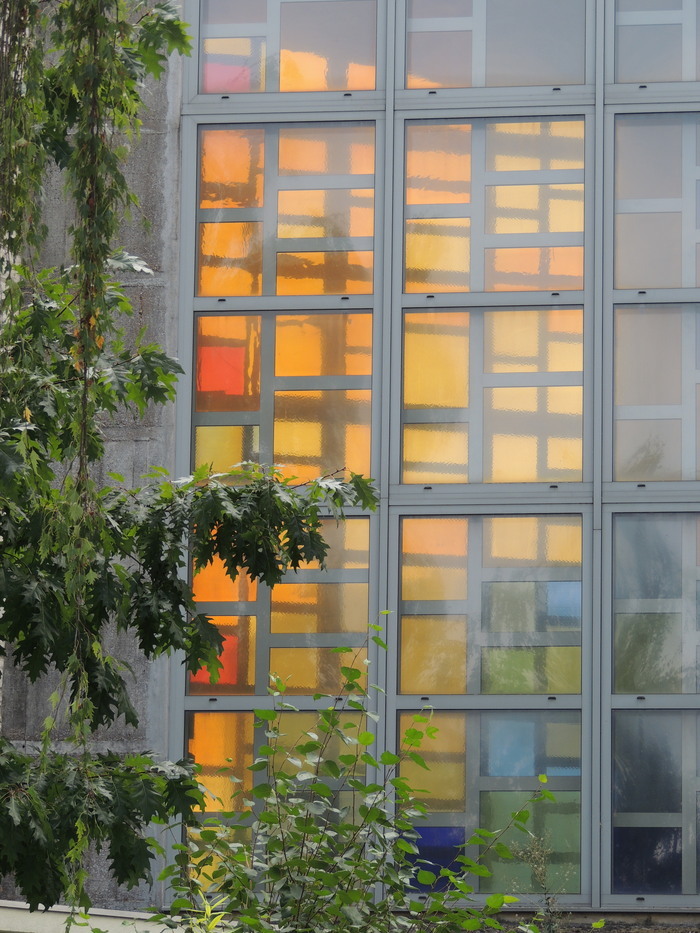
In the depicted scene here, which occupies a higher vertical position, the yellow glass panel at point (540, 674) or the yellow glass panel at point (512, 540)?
the yellow glass panel at point (512, 540)

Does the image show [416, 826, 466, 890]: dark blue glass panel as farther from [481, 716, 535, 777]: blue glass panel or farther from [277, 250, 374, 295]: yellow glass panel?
[277, 250, 374, 295]: yellow glass panel

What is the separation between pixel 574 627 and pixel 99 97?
6423 millimetres

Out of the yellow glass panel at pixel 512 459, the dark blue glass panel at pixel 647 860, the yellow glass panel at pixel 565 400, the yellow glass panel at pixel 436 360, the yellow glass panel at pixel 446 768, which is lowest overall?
the dark blue glass panel at pixel 647 860

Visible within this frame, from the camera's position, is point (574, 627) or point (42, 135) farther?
point (574, 627)

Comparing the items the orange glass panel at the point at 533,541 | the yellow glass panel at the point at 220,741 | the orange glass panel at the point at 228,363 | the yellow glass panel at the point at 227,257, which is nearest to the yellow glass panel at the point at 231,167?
the yellow glass panel at the point at 227,257

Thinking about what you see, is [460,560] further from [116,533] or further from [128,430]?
[116,533]

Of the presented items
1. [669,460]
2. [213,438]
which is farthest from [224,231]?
[669,460]

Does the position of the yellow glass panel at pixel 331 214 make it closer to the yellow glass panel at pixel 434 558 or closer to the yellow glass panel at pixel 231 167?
the yellow glass panel at pixel 231 167

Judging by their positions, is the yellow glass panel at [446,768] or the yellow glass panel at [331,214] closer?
the yellow glass panel at [446,768]

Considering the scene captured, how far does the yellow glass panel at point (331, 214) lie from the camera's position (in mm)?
9570

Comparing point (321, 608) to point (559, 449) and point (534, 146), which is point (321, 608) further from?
point (534, 146)

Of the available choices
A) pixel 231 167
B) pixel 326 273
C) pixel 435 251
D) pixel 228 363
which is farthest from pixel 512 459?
pixel 231 167

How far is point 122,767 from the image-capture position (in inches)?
183

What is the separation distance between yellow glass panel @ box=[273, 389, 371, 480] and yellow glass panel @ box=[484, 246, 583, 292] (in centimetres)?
122
